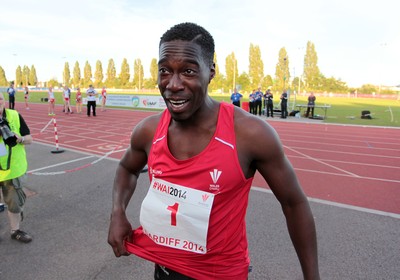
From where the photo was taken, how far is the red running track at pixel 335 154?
5148mm

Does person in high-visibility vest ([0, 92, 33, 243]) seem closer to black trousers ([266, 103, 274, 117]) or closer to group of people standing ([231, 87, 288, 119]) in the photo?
group of people standing ([231, 87, 288, 119])

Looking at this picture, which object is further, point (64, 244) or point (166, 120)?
point (64, 244)

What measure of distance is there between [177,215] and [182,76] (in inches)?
25.4

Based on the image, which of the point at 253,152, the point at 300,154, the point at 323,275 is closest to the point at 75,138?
the point at 300,154

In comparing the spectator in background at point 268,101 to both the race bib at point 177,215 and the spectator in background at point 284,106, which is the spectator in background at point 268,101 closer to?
the spectator in background at point 284,106

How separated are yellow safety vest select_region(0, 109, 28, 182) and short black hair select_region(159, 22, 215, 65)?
125 inches

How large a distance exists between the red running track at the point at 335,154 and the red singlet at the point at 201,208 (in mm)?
4087

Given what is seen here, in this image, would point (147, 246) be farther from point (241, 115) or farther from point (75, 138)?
point (75, 138)

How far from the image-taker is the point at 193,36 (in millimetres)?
1284

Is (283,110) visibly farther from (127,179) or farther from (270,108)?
(127,179)

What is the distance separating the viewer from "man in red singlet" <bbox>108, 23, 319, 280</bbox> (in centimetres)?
126

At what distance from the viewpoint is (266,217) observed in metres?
4.11

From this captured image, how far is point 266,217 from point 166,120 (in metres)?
3.08

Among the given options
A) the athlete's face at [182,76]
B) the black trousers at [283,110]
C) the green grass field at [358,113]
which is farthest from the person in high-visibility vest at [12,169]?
the green grass field at [358,113]
